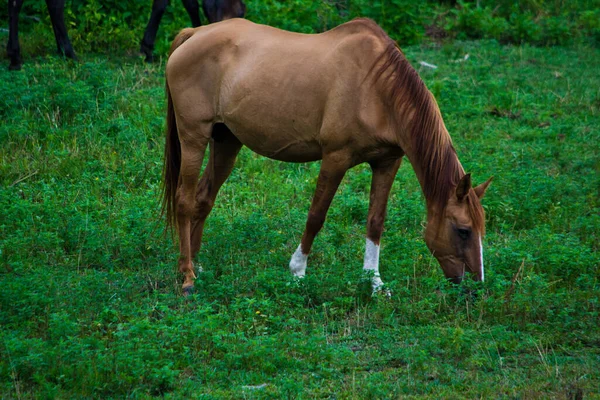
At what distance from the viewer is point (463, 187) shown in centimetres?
526

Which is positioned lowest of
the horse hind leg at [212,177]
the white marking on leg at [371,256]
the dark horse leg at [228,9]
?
the white marking on leg at [371,256]

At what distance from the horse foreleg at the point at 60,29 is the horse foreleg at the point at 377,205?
19.2ft

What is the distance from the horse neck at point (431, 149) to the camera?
5.39m

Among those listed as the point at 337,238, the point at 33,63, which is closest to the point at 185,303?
the point at 337,238

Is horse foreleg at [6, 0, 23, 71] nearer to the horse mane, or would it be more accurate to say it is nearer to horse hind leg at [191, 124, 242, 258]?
horse hind leg at [191, 124, 242, 258]

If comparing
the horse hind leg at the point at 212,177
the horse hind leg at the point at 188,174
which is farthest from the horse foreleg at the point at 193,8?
the horse hind leg at the point at 188,174

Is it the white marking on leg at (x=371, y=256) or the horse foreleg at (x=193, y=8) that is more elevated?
the horse foreleg at (x=193, y=8)

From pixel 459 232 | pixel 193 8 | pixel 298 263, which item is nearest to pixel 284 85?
pixel 298 263

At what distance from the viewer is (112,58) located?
35.5ft

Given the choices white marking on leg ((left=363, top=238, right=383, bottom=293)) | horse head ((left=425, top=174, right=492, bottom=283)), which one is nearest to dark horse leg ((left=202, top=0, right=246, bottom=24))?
white marking on leg ((left=363, top=238, right=383, bottom=293))

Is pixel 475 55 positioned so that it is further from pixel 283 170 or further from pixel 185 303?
pixel 185 303

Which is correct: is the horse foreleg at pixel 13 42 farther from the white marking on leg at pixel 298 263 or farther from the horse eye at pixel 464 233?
the horse eye at pixel 464 233

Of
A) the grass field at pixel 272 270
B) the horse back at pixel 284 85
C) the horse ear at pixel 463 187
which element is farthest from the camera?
the horse back at pixel 284 85

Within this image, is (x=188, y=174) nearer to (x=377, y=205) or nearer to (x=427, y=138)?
(x=377, y=205)
